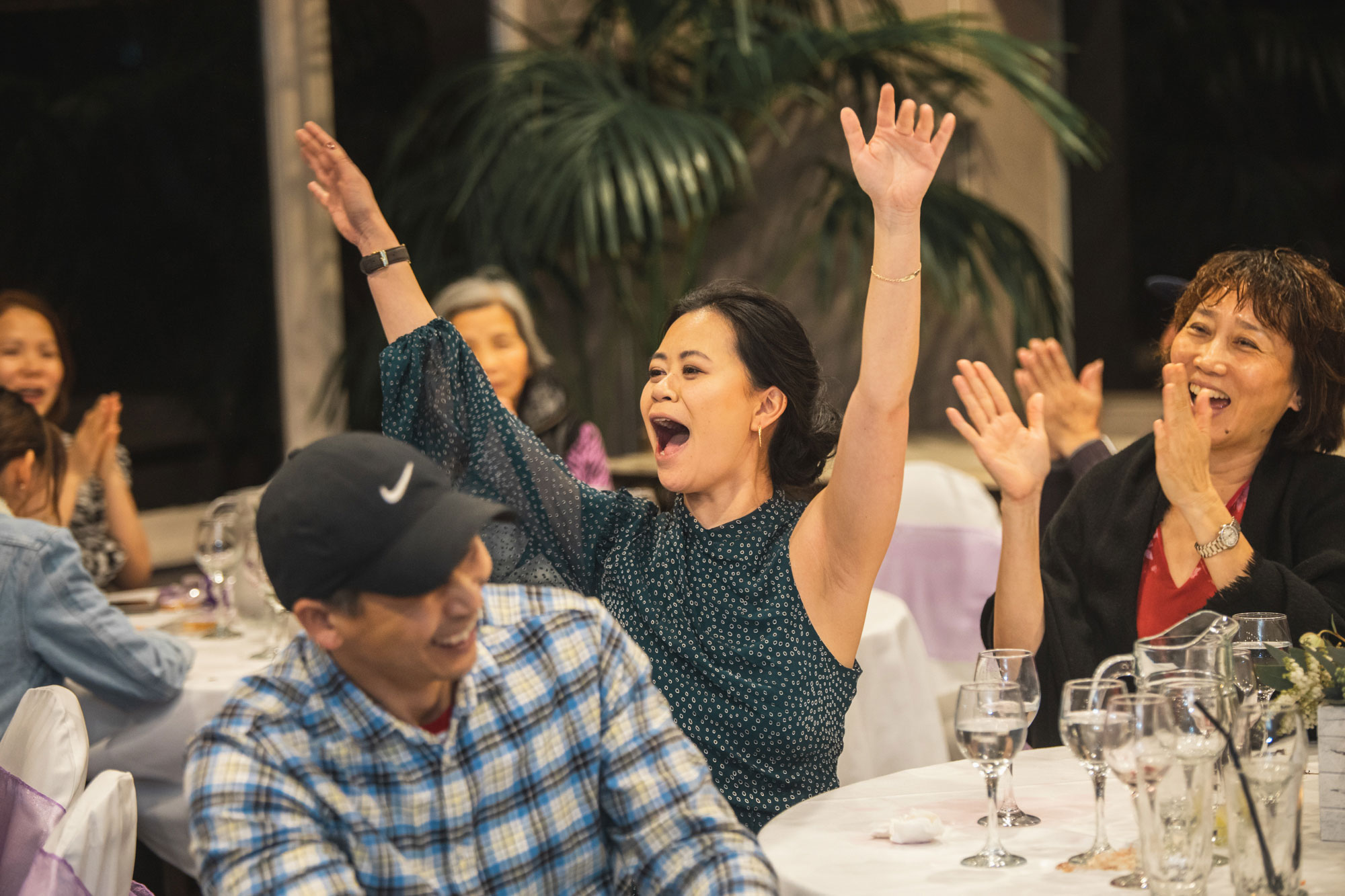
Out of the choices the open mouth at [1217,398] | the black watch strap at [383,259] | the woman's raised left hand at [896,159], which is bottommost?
the open mouth at [1217,398]

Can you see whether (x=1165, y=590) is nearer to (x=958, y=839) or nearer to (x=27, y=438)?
(x=958, y=839)

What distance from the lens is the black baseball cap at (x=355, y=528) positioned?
119cm

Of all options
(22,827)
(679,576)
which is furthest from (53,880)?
(679,576)

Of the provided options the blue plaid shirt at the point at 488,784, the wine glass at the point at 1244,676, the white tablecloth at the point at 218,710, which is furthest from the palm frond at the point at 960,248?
the blue plaid shirt at the point at 488,784

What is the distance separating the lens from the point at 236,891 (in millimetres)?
1163

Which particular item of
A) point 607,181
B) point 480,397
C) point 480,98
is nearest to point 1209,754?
point 480,397

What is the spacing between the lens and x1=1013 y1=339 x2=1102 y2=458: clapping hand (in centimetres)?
295

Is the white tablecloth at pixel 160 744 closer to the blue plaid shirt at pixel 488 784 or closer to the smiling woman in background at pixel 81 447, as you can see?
the smiling woman in background at pixel 81 447

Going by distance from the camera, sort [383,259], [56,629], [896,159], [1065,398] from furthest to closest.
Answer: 1. [1065,398]
2. [56,629]
3. [383,259]
4. [896,159]

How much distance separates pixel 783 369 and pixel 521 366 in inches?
77.3

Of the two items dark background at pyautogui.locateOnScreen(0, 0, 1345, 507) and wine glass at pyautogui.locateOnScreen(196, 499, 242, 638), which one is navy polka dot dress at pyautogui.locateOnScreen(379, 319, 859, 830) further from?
dark background at pyautogui.locateOnScreen(0, 0, 1345, 507)

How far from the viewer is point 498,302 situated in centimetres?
391

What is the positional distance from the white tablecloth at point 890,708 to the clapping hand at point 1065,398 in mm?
533

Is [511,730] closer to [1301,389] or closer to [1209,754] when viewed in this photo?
[1209,754]
